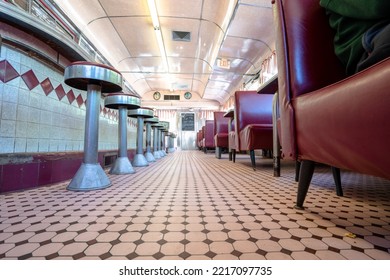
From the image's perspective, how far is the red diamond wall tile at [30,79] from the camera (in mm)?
1515

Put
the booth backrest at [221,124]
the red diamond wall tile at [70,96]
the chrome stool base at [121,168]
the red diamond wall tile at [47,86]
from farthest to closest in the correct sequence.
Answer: the booth backrest at [221,124] < the chrome stool base at [121,168] < the red diamond wall tile at [70,96] < the red diamond wall tile at [47,86]

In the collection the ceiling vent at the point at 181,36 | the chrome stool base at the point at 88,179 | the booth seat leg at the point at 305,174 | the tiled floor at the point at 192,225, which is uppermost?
the ceiling vent at the point at 181,36

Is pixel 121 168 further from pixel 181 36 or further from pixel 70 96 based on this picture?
pixel 181 36

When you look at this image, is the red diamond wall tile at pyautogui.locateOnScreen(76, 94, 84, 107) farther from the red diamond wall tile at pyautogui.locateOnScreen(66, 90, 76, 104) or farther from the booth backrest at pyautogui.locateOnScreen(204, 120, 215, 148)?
the booth backrest at pyautogui.locateOnScreen(204, 120, 215, 148)

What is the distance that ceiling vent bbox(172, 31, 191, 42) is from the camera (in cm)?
551

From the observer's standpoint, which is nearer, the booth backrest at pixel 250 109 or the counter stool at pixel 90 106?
the counter stool at pixel 90 106

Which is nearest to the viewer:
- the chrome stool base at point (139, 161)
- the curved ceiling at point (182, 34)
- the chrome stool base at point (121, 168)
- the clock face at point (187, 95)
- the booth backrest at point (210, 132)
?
the chrome stool base at point (121, 168)

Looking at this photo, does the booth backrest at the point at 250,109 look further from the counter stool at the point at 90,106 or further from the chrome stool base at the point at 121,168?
the counter stool at the point at 90,106

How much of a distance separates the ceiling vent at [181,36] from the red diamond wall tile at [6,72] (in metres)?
4.86

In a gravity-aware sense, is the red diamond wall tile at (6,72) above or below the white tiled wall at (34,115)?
above

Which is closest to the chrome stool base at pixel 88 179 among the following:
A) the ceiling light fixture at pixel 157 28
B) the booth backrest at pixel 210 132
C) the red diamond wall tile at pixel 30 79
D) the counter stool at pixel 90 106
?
the counter stool at pixel 90 106

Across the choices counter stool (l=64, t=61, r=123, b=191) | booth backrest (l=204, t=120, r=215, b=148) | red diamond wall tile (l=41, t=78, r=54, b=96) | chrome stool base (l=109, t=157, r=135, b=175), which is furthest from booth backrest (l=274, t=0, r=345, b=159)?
booth backrest (l=204, t=120, r=215, b=148)

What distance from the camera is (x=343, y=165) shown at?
2.12 feet
